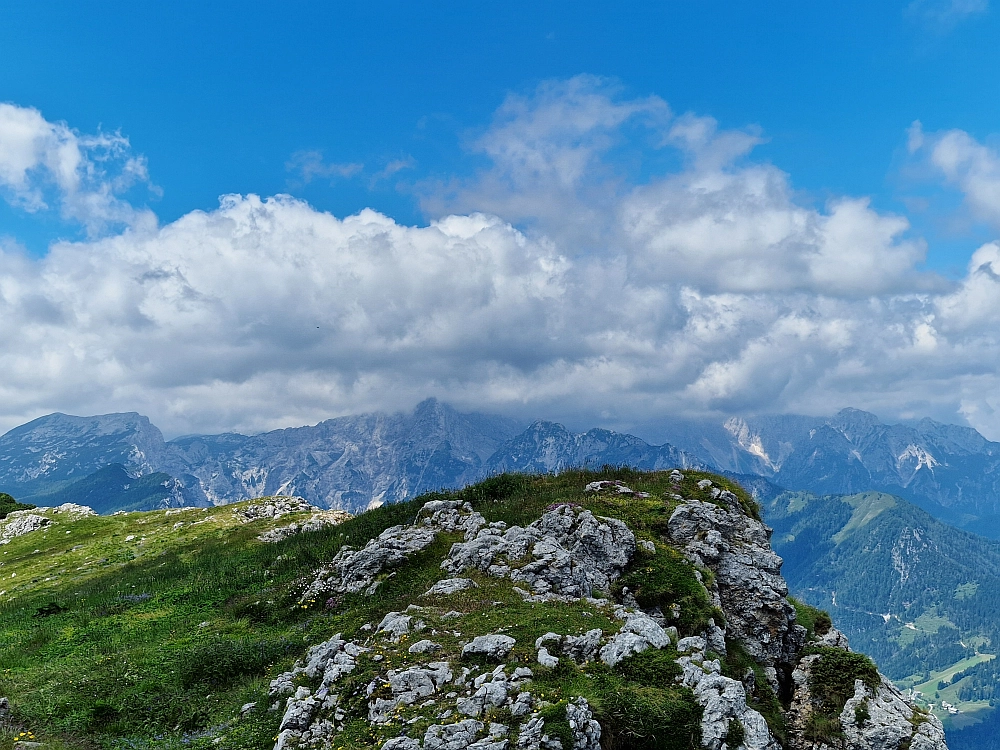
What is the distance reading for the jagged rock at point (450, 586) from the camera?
94.8 ft

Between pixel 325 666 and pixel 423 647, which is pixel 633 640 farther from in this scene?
pixel 325 666

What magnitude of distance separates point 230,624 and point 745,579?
29.3 metres

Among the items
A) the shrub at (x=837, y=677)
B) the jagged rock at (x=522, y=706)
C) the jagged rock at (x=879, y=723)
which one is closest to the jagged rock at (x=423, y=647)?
the jagged rock at (x=522, y=706)

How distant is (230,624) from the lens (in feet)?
107

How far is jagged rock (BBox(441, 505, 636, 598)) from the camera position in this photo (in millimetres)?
29953

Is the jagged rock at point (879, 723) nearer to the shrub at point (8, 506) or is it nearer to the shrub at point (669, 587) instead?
the shrub at point (669, 587)

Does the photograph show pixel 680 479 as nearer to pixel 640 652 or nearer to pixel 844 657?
pixel 844 657

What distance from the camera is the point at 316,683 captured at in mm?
23000

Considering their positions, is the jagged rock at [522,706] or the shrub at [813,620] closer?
the jagged rock at [522,706]

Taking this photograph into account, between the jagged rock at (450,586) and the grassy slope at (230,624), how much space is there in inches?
21.4

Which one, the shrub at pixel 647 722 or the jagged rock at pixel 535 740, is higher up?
the shrub at pixel 647 722

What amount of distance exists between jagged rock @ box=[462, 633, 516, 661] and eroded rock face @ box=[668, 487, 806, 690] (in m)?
14.9

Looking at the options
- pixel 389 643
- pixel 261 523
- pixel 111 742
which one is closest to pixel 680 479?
pixel 389 643

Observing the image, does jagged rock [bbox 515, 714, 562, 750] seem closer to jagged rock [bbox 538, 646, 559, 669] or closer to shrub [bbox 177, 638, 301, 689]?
jagged rock [bbox 538, 646, 559, 669]
